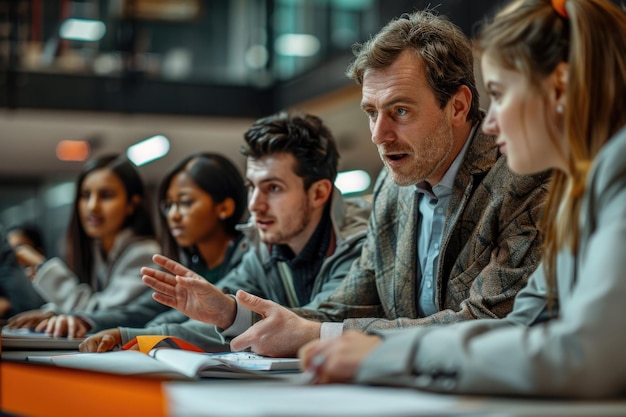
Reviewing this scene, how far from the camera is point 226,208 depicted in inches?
117

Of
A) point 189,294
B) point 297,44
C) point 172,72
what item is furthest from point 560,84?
point 172,72

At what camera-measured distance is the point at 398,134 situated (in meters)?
1.91

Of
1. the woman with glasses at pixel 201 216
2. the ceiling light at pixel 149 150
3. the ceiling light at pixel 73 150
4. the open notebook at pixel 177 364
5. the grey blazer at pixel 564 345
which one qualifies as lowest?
the open notebook at pixel 177 364

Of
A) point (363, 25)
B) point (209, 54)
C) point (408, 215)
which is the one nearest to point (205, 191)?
point (408, 215)

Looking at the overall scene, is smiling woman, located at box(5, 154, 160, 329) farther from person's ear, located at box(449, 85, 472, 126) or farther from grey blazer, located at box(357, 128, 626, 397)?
grey blazer, located at box(357, 128, 626, 397)

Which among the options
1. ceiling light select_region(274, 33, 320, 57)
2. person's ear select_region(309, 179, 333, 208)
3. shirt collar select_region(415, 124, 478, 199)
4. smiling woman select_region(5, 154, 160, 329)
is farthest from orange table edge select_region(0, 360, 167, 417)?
ceiling light select_region(274, 33, 320, 57)

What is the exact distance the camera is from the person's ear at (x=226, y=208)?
9.73 ft

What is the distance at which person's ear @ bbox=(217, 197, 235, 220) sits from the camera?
296 cm

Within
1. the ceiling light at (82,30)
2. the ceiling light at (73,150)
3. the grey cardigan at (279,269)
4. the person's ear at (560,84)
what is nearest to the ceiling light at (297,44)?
the ceiling light at (82,30)

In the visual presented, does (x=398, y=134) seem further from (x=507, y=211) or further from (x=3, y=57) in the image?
(x=3, y=57)

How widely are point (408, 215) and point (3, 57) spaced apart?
244 inches

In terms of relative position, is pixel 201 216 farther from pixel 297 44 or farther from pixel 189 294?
pixel 297 44

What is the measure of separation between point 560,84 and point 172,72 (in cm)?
746

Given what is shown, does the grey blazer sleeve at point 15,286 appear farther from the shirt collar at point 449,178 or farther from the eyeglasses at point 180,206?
the shirt collar at point 449,178
